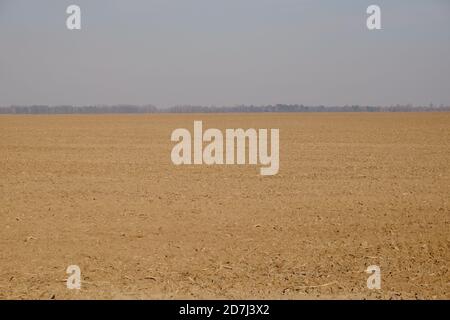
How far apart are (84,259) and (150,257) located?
838 millimetres

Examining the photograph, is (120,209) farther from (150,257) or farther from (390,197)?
(390,197)

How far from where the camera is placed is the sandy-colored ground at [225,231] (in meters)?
5.31

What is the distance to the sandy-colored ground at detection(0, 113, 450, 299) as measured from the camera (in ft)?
17.4

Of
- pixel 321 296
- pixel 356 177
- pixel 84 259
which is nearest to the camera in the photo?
pixel 321 296

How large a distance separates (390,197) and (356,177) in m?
2.60

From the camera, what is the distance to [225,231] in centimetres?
746

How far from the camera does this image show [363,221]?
806 centimetres

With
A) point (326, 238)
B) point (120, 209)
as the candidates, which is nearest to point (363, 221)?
point (326, 238)

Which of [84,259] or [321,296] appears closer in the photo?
[321,296]
